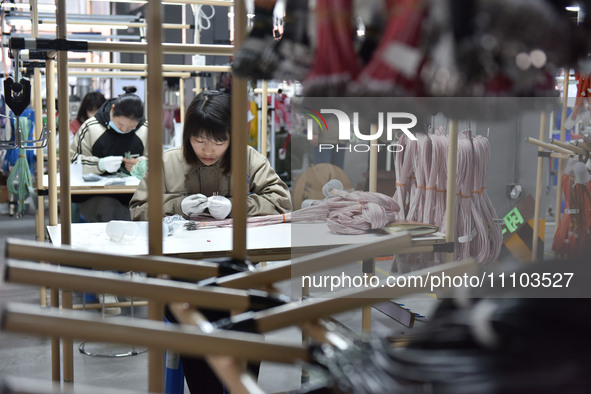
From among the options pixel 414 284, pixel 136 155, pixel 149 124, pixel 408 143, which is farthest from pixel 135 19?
pixel 414 284

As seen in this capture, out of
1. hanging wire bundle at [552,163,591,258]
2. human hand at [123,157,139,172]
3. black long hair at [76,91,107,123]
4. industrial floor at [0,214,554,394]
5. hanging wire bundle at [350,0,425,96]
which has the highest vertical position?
black long hair at [76,91,107,123]

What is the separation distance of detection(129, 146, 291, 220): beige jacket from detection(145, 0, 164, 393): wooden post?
2.13 meters

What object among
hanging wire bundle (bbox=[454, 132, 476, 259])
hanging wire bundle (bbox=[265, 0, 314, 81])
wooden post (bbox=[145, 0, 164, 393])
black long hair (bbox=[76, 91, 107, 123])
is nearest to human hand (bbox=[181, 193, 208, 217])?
hanging wire bundle (bbox=[454, 132, 476, 259])

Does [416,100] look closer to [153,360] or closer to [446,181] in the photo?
[153,360]

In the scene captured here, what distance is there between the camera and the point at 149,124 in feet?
4.88

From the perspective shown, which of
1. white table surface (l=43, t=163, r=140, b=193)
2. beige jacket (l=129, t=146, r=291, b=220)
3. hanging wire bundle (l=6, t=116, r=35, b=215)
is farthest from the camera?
hanging wire bundle (l=6, t=116, r=35, b=215)

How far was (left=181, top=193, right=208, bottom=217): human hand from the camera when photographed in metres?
3.53

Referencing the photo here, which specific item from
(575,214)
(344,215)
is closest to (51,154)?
(344,215)

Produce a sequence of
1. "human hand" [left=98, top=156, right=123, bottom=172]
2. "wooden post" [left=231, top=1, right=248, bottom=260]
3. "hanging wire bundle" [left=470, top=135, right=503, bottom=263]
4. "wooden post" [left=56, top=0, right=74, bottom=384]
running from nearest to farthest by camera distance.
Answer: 1. "wooden post" [left=231, top=1, right=248, bottom=260]
2. "wooden post" [left=56, top=0, right=74, bottom=384]
3. "hanging wire bundle" [left=470, top=135, right=503, bottom=263]
4. "human hand" [left=98, top=156, right=123, bottom=172]

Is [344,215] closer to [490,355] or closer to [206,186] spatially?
[206,186]

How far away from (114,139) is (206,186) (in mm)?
2151

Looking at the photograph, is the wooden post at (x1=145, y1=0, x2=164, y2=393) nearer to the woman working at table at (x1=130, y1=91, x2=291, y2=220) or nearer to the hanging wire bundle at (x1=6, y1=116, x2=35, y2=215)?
the woman working at table at (x1=130, y1=91, x2=291, y2=220)

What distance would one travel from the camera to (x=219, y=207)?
351 cm

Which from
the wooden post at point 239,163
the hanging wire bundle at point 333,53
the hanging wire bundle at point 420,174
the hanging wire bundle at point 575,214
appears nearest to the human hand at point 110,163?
Result: the hanging wire bundle at point 420,174
